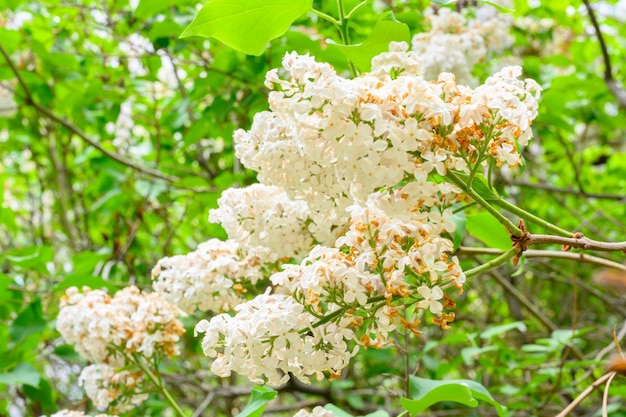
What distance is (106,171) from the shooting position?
3.05m

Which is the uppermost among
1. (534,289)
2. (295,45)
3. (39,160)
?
(295,45)

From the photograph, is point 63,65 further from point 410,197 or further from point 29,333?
point 410,197

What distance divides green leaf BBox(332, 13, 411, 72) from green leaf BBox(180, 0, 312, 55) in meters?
0.12

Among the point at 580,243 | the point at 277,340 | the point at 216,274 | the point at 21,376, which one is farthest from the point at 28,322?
the point at 580,243

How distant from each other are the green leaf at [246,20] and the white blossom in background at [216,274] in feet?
1.49

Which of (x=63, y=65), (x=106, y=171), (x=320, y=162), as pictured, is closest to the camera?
(x=320, y=162)

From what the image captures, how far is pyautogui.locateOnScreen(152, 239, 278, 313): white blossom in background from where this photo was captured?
1.51m

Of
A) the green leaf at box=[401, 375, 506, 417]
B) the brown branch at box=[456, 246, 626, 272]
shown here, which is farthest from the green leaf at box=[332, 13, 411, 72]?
the green leaf at box=[401, 375, 506, 417]

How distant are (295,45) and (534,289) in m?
3.32

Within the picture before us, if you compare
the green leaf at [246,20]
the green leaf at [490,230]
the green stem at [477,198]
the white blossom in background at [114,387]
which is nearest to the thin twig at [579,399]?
the green leaf at [490,230]

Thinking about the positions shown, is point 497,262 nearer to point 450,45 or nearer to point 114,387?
point 114,387

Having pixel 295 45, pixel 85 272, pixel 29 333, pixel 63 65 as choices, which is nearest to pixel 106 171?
pixel 63 65

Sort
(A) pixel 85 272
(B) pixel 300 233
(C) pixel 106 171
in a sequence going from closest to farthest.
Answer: (B) pixel 300 233 → (A) pixel 85 272 → (C) pixel 106 171

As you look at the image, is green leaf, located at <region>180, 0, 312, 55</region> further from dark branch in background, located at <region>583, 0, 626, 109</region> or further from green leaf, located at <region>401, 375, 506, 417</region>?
dark branch in background, located at <region>583, 0, 626, 109</region>
